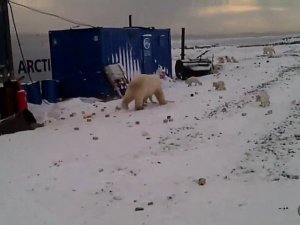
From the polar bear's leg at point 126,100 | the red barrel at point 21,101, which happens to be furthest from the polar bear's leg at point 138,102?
the red barrel at point 21,101

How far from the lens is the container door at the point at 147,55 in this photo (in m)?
14.8

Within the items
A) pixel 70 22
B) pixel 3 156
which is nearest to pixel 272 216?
pixel 3 156

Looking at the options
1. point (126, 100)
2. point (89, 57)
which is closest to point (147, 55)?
point (89, 57)

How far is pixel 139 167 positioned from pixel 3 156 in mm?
1983

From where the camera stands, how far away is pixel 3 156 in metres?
6.76

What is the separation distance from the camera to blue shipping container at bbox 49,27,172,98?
491 inches

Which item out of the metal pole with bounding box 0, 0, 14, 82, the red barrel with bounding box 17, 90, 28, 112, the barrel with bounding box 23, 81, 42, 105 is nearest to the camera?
the red barrel with bounding box 17, 90, 28, 112

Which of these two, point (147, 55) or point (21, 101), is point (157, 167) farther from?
point (147, 55)

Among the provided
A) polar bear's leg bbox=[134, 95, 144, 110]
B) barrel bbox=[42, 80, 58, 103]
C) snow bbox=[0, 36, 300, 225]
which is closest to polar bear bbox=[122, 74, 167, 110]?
polar bear's leg bbox=[134, 95, 144, 110]

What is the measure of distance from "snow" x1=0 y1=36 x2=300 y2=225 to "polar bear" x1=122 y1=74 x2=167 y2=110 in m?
0.28

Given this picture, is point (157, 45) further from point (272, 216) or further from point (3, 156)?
point (272, 216)

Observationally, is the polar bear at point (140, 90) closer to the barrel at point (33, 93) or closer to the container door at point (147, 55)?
the barrel at point (33, 93)

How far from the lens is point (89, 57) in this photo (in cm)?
1259

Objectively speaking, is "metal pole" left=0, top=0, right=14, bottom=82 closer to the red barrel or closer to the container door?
the red barrel
